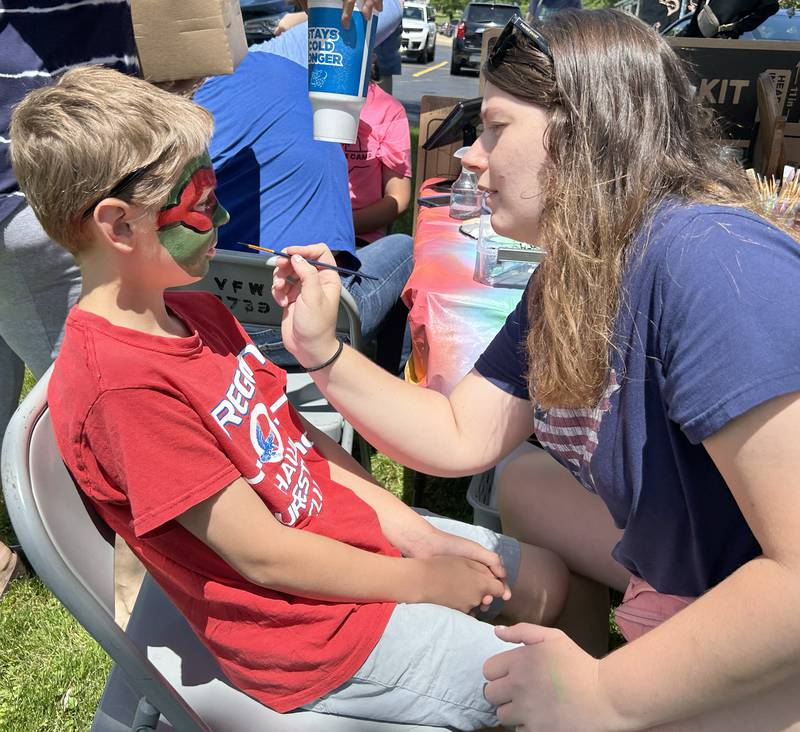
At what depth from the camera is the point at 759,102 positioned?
330 centimetres

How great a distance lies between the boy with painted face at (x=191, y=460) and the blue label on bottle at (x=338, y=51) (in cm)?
68

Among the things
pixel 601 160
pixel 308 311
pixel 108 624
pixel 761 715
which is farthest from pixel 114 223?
pixel 761 715

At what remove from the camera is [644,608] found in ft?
4.33

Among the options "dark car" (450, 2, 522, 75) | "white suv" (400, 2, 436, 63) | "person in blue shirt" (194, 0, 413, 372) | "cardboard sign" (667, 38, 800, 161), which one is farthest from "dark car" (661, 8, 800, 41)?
"white suv" (400, 2, 436, 63)

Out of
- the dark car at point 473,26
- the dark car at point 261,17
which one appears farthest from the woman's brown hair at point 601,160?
the dark car at point 473,26

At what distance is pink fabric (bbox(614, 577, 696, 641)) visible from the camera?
127 centimetres

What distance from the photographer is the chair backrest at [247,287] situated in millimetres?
2111

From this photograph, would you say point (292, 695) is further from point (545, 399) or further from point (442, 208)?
point (442, 208)

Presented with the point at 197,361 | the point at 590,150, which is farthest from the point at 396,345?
the point at 590,150

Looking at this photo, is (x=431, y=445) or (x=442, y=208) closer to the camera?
(x=431, y=445)

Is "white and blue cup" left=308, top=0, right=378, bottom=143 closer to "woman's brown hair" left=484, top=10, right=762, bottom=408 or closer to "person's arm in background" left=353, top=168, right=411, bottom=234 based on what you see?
"woman's brown hair" left=484, top=10, right=762, bottom=408

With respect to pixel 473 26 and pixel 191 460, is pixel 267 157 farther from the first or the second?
pixel 473 26

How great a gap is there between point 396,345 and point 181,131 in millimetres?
2069

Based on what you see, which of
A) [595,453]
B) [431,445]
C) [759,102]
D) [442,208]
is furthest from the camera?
[759,102]
